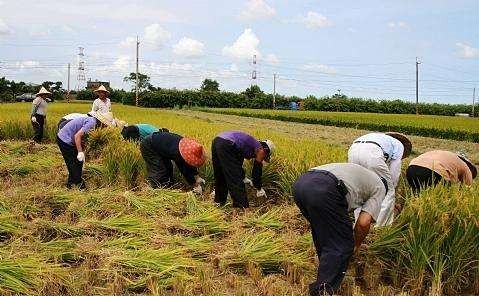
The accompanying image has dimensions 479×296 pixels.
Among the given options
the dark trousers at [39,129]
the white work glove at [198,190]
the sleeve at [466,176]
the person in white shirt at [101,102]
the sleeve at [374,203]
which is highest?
the person in white shirt at [101,102]

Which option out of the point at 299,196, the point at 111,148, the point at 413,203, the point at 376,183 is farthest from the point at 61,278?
the point at 111,148

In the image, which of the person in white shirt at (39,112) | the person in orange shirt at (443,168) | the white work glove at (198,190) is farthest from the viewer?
the person in white shirt at (39,112)

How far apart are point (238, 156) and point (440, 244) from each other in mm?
2595

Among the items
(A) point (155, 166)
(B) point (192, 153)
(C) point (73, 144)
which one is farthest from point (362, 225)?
(C) point (73, 144)

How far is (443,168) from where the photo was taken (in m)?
4.51

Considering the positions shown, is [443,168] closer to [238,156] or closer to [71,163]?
[238,156]

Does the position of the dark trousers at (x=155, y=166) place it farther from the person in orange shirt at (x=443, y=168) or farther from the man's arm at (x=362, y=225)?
the man's arm at (x=362, y=225)

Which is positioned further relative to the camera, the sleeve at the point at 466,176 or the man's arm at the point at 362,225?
the sleeve at the point at 466,176

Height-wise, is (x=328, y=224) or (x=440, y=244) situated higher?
(x=328, y=224)

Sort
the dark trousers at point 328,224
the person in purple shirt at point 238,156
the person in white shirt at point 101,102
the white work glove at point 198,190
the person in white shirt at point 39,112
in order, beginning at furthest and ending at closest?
the person in white shirt at point 39,112, the person in white shirt at point 101,102, the white work glove at point 198,190, the person in purple shirt at point 238,156, the dark trousers at point 328,224

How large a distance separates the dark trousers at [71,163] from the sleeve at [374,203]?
4.34 meters

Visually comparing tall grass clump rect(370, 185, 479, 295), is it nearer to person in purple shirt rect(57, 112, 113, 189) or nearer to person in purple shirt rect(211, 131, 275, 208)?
A: person in purple shirt rect(211, 131, 275, 208)

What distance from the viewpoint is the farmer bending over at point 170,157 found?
597 cm

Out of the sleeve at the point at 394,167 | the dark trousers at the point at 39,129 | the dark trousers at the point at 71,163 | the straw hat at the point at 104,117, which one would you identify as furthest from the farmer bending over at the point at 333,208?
the dark trousers at the point at 39,129
